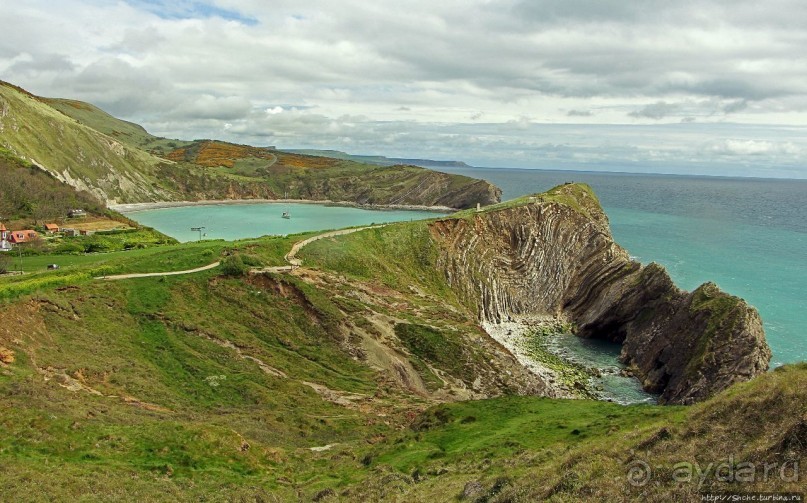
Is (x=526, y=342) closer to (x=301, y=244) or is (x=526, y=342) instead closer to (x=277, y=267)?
(x=301, y=244)

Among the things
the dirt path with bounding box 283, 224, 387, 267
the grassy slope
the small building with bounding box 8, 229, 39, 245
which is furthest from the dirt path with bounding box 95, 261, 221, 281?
the grassy slope

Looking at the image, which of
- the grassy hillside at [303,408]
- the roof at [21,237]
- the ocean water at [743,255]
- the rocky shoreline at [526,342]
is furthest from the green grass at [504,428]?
the roof at [21,237]

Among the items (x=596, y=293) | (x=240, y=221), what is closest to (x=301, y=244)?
(x=596, y=293)

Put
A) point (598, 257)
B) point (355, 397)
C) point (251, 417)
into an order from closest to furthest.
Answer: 1. point (251, 417)
2. point (355, 397)
3. point (598, 257)

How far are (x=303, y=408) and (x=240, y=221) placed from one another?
454 ft

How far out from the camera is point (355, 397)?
133ft

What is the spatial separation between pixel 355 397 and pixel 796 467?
30.6 meters

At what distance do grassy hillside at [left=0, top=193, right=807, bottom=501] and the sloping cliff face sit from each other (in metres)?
16.5

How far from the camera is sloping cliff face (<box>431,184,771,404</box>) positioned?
161 feet

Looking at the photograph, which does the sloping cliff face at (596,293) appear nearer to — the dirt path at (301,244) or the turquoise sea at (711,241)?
the turquoise sea at (711,241)

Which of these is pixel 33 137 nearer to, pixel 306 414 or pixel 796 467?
pixel 306 414

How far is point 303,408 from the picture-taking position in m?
37.0

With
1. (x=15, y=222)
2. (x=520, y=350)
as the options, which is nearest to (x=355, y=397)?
(x=520, y=350)

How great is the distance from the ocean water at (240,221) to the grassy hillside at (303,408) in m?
79.4
